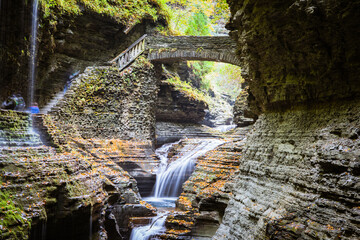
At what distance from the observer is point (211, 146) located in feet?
47.1

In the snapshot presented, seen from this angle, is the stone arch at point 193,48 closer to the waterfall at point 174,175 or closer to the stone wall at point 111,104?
the stone wall at point 111,104

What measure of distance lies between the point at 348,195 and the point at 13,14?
10.0 meters

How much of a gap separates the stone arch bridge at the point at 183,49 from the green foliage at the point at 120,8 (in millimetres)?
2778

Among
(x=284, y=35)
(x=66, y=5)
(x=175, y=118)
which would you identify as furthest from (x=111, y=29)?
(x=284, y=35)

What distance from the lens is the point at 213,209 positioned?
7781 mm

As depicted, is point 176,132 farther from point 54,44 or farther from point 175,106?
point 54,44

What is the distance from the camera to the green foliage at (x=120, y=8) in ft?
50.4

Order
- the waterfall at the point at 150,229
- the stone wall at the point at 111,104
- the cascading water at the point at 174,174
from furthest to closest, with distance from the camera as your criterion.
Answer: the stone wall at the point at 111,104
the cascading water at the point at 174,174
the waterfall at the point at 150,229

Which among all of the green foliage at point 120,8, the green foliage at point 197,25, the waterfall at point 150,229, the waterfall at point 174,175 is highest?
the green foliage at point 197,25

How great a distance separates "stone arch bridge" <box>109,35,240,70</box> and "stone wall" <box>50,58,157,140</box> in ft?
2.40

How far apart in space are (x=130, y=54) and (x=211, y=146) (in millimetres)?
7246

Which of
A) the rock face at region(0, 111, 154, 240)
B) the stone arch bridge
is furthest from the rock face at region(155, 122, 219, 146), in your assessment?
the rock face at region(0, 111, 154, 240)

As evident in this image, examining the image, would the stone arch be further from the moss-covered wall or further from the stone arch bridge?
the moss-covered wall

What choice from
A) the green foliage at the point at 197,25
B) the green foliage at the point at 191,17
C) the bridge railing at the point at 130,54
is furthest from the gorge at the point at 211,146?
the green foliage at the point at 191,17
